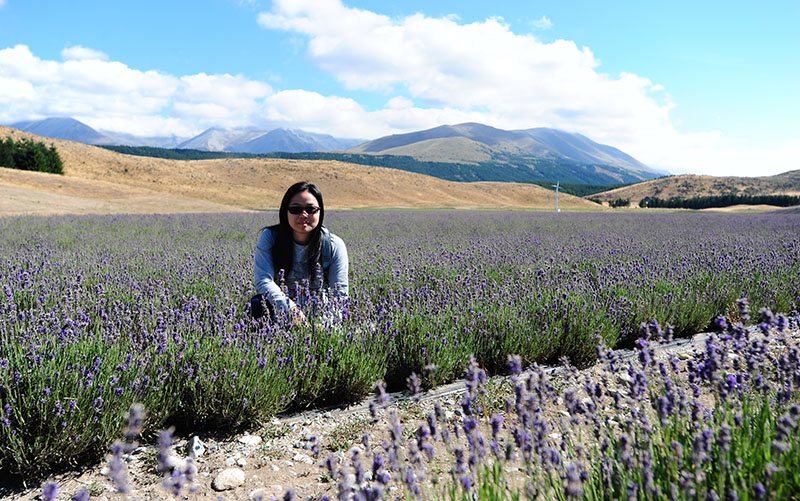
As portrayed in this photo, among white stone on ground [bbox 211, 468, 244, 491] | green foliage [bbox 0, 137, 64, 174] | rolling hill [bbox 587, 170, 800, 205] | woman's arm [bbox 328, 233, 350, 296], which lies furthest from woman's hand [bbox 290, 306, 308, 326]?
rolling hill [bbox 587, 170, 800, 205]

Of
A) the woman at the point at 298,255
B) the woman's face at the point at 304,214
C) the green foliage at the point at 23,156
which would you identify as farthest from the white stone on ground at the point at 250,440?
the green foliage at the point at 23,156

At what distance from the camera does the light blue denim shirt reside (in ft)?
10.9

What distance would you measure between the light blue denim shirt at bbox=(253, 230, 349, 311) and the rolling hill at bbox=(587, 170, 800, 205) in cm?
8980

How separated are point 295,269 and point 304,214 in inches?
21.2

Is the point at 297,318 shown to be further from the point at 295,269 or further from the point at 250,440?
the point at 250,440

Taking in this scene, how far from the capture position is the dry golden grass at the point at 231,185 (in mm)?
33500

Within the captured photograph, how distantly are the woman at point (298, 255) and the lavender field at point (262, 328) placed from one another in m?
0.25

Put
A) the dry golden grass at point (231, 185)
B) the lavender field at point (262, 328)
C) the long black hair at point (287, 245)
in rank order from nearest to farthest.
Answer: the lavender field at point (262, 328) < the long black hair at point (287, 245) < the dry golden grass at point (231, 185)

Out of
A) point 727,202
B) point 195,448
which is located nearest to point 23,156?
point 195,448

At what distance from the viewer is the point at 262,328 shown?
9.17 ft

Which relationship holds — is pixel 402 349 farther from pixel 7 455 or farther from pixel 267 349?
pixel 7 455

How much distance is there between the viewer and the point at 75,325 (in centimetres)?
264

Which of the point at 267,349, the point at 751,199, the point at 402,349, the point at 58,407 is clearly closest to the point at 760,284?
the point at 402,349

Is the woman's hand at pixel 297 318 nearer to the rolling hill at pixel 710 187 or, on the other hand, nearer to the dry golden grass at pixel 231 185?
the dry golden grass at pixel 231 185
